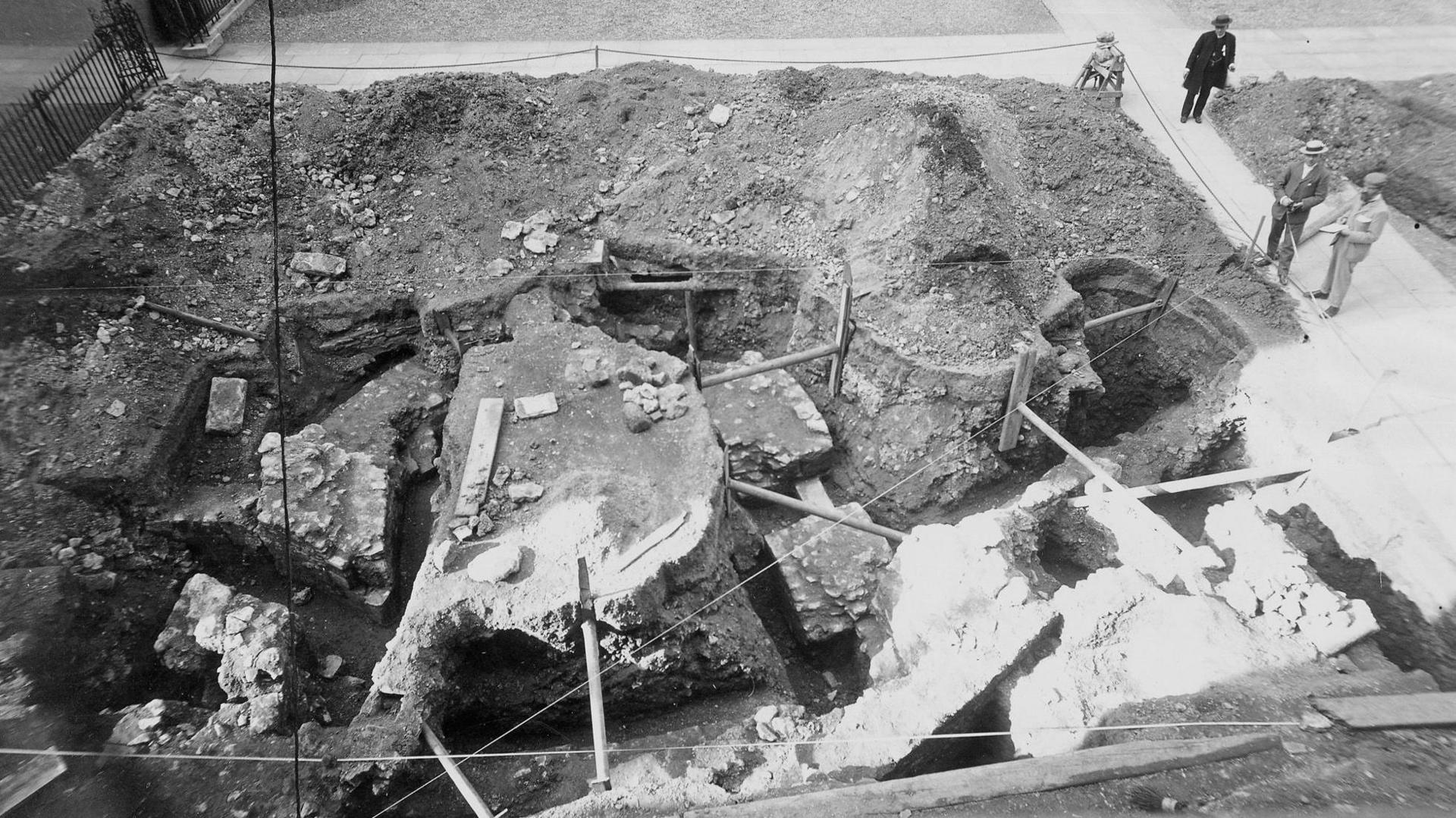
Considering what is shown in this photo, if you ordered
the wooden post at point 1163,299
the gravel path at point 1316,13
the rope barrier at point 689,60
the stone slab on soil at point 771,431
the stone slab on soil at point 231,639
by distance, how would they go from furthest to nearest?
the rope barrier at point 689,60 → the wooden post at point 1163,299 → the gravel path at point 1316,13 → the stone slab on soil at point 771,431 → the stone slab on soil at point 231,639

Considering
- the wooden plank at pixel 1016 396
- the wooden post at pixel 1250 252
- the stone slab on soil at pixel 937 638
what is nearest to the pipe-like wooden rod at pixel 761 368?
the wooden plank at pixel 1016 396

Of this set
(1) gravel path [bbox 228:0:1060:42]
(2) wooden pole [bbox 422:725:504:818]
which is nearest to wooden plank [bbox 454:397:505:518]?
(2) wooden pole [bbox 422:725:504:818]

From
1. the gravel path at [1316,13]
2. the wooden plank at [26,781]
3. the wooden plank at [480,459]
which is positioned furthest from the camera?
the gravel path at [1316,13]

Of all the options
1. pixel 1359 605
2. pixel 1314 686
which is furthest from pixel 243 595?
pixel 1359 605

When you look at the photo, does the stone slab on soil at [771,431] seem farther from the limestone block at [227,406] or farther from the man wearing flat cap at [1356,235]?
the man wearing flat cap at [1356,235]

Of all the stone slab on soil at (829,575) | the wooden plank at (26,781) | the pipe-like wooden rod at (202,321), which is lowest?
the stone slab on soil at (829,575)

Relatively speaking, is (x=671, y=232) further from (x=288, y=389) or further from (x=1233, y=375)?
(x=1233, y=375)

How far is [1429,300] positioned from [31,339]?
1057 centimetres

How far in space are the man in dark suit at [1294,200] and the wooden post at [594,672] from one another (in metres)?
7.24

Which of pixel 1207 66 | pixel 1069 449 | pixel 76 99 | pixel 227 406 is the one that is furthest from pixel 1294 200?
pixel 76 99

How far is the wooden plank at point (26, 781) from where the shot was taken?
8.63 ft

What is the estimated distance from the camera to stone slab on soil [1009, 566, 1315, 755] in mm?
4391

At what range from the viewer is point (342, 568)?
20.5 ft

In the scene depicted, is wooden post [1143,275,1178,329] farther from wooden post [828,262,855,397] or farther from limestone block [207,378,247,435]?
limestone block [207,378,247,435]
